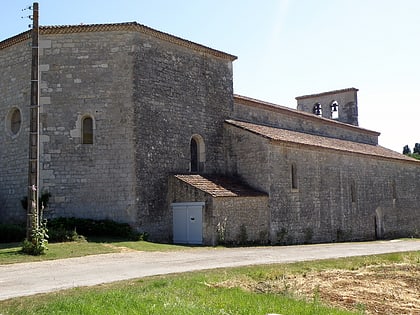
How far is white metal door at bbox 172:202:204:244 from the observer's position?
2091 cm

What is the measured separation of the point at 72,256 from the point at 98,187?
19.1 ft

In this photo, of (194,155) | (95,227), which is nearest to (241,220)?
(194,155)

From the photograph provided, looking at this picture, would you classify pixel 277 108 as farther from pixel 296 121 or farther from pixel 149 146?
pixel 149 146

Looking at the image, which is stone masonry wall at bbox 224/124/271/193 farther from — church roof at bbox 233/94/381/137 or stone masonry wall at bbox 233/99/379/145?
church roof at bbox 233/94/381/137

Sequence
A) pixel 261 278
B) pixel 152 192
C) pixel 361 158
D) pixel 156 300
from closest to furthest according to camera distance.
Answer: pixel 156 300, pixel 261 278, pixel 152 192, pixel 361 158

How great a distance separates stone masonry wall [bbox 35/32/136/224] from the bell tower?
24.0m

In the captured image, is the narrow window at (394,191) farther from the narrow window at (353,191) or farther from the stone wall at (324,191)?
the narrow window at (353,191)

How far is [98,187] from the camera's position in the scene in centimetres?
2092

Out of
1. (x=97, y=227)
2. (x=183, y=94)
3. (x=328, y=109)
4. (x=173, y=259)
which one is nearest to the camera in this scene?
(x=173, y=259)

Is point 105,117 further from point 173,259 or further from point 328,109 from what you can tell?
point 328,109

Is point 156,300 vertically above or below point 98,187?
below

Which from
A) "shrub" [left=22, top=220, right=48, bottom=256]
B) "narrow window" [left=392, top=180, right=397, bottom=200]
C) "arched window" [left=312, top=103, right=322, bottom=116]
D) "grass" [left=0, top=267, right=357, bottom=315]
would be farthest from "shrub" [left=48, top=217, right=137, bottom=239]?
"arched window" [left=312, top=103, right=322, bottom=116]

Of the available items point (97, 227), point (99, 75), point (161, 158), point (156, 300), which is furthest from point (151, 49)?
point (156, 300)

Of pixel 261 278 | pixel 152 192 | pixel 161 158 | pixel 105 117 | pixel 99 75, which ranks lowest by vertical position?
pixel 261 278
